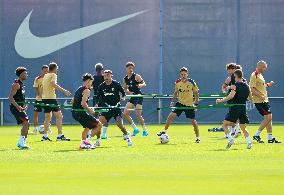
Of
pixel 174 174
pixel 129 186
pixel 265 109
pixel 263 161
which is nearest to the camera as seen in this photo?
pixel 129 186

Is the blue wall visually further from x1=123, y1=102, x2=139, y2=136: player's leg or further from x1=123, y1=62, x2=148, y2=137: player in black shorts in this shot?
x1=123, y1=62, x2=148, y2=137: player in black shorts

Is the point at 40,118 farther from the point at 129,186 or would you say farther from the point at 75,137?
the point at 129,186

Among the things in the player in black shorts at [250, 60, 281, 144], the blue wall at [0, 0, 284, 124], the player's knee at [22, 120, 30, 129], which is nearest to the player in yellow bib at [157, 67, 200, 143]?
the player in black shorts at [250, 60, 281, 144]

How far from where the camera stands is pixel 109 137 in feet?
102

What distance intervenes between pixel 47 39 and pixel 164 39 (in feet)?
14.7

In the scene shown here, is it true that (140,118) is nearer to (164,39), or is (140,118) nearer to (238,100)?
(238,100)

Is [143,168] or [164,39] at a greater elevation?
[164,39]

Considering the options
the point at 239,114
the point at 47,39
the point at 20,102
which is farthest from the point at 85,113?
the point at 47,39

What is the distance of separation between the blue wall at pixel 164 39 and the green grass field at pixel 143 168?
37.4ft

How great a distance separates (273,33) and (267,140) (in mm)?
12179

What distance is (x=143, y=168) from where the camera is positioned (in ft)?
62.9

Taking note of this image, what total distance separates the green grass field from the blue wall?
37.4 feet

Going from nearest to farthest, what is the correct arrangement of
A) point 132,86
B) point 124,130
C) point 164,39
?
1. point 124,130
2. point 132,86
3. point 164,39

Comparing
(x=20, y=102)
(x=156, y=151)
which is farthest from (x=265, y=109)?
(x=20, y=102)
